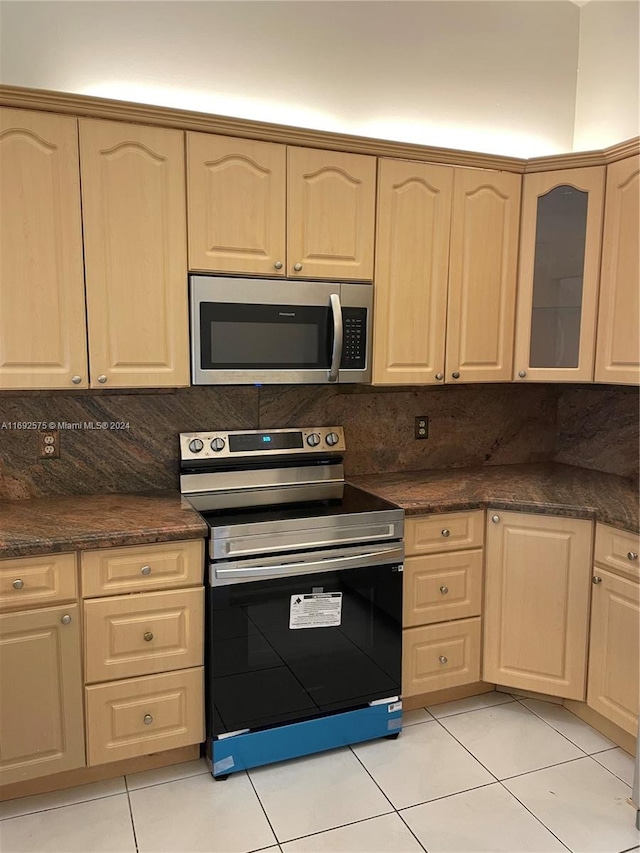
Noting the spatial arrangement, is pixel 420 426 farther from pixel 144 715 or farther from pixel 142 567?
pixel 144 715

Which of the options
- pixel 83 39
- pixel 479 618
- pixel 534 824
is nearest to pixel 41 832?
pixel 534 824

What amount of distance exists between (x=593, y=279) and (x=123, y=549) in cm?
205

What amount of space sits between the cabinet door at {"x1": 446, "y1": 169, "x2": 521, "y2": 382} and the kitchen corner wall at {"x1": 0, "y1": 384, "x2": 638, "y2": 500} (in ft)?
1.05

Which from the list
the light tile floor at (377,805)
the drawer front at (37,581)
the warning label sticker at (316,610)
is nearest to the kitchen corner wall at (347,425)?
the drawer front at (37,581)

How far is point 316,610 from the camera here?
2162mm

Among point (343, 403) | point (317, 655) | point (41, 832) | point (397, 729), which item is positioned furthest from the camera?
point (343, 403)

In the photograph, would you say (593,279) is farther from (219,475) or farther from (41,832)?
(41,832)

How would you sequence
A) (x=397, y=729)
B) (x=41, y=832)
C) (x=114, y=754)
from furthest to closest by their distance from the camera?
(x=397, y=729)
(x=114, y=754)
(x=41, y=832)

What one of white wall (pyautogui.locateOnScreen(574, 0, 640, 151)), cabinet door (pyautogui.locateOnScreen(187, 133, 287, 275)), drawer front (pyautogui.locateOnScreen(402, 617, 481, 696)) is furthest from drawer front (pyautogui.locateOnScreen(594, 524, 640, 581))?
white wall (pyautogui.locateOnScreen(574, 0, 640, 151))

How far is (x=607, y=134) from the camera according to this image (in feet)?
9.35

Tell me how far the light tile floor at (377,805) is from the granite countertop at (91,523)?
819mm

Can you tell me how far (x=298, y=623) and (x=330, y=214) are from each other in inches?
57.9

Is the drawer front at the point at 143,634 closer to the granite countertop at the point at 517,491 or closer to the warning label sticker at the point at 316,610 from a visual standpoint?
the warning label sticker at the point at 316,610

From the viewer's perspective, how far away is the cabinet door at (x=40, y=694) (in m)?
1.90
